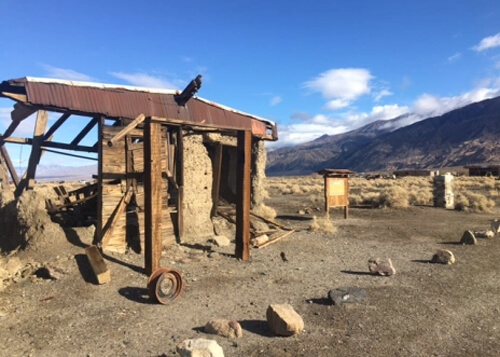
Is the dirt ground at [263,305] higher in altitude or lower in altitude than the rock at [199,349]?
lower

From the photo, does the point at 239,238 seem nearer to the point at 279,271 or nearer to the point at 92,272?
the point at 279,271

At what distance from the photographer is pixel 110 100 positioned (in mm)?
8773

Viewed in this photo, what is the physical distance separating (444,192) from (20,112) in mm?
18205

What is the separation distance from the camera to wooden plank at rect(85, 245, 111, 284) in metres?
6.32

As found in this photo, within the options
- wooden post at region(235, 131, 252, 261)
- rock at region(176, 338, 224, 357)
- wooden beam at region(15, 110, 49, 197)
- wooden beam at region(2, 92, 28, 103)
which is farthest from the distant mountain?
rock at region(176, 338, 224, 357)

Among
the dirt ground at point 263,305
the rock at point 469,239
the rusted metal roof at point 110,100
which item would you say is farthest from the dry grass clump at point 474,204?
the rusted metal roof at point 110,100

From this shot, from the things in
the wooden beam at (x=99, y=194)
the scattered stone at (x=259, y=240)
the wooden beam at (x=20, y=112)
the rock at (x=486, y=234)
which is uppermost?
the wooden beam at (x=20, y=112)

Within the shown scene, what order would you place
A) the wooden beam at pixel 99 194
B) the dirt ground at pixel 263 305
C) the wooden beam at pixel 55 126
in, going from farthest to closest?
the wooden beam at pixel 55 126
the wooden beam at pixel 99 194
the dirt ground at pixel 263 305

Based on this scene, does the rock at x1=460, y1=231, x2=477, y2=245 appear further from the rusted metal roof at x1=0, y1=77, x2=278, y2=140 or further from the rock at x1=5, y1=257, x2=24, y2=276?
the rock at x1=5, y1=257, x2=24, y2=276

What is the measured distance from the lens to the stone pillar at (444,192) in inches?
750

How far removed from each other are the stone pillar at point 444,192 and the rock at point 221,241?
13.9 metres

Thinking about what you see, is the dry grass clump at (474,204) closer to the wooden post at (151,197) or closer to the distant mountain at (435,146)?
the wooden post at (151,197)

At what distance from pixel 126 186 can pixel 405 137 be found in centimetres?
14752

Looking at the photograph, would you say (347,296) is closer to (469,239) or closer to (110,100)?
(469,239)
